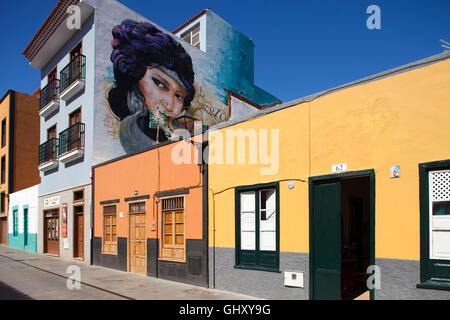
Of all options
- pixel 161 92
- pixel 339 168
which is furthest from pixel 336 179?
pixel 161 92

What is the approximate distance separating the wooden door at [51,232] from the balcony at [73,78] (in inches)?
248

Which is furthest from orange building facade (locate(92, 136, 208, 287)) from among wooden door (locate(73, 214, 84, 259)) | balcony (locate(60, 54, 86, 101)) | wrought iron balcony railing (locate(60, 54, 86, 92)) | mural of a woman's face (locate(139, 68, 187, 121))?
wrought iron balcony railing (locate(60, 54, 86, 92))

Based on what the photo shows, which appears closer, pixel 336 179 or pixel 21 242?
pixel 336 179

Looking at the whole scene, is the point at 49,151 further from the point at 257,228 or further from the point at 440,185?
the point at 440,185

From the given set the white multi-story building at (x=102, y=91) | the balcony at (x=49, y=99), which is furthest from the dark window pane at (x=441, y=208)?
the balcony at (x=49, y=99)

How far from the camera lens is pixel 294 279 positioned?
7867mm

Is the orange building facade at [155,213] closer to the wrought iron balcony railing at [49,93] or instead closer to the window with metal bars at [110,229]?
the window with metal bars at [110,229]

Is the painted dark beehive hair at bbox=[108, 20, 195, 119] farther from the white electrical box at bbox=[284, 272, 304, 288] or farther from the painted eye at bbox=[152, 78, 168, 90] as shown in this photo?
the white electrical box at bbox=[284, 272, 304, 288]

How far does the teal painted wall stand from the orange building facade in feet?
30.1

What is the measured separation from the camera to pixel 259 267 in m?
8.66

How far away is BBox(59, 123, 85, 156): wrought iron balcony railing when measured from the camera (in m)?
16.6

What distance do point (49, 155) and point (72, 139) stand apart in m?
3.41
